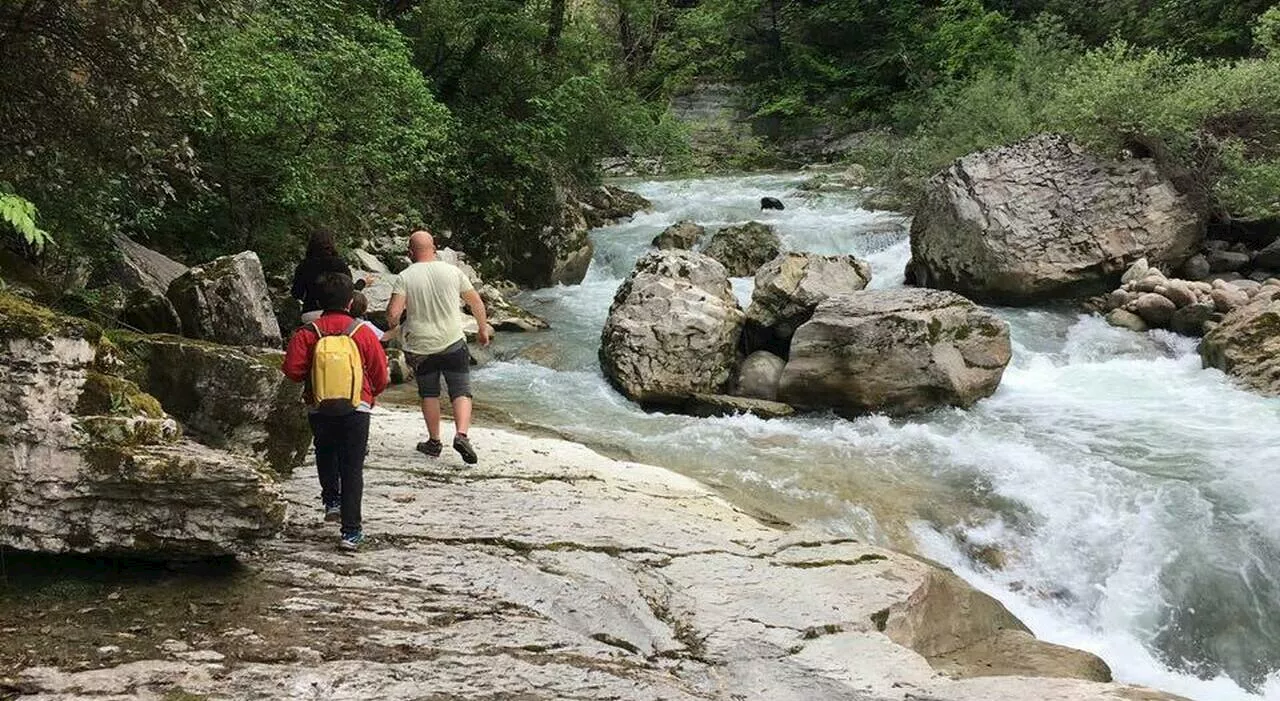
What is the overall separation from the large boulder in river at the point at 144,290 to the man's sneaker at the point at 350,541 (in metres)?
5.55

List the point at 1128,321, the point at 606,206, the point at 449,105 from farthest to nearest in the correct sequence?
the point at 606,206
the point at 449,105
the point at 1128,321

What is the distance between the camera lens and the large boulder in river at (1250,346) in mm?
10680

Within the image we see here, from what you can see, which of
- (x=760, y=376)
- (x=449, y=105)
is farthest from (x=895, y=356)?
(x=449, y=105)

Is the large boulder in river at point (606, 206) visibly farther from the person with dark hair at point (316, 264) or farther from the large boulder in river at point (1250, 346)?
the person with dark hair at point (316, 264)

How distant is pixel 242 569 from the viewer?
396cm

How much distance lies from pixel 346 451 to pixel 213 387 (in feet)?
3.37

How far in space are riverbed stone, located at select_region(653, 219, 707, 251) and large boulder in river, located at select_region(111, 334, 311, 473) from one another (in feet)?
46.6

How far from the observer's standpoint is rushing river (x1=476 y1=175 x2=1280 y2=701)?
21.4 feet

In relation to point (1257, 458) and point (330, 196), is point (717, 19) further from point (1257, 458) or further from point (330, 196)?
point (1257, 458)

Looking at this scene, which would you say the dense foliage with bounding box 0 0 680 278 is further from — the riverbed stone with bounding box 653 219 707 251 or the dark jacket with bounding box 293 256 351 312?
A: the riverbed stone with bounding box 653 219 707 251

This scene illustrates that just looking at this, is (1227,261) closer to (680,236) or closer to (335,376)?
(680,236)

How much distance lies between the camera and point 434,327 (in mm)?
6281

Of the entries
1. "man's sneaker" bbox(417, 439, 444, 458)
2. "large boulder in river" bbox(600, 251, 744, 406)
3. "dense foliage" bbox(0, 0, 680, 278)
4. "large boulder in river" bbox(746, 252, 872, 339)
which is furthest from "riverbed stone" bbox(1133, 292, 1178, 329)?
"man's sneaker" bbox(417, 439, 444, 458)

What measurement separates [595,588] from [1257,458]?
7703mm
